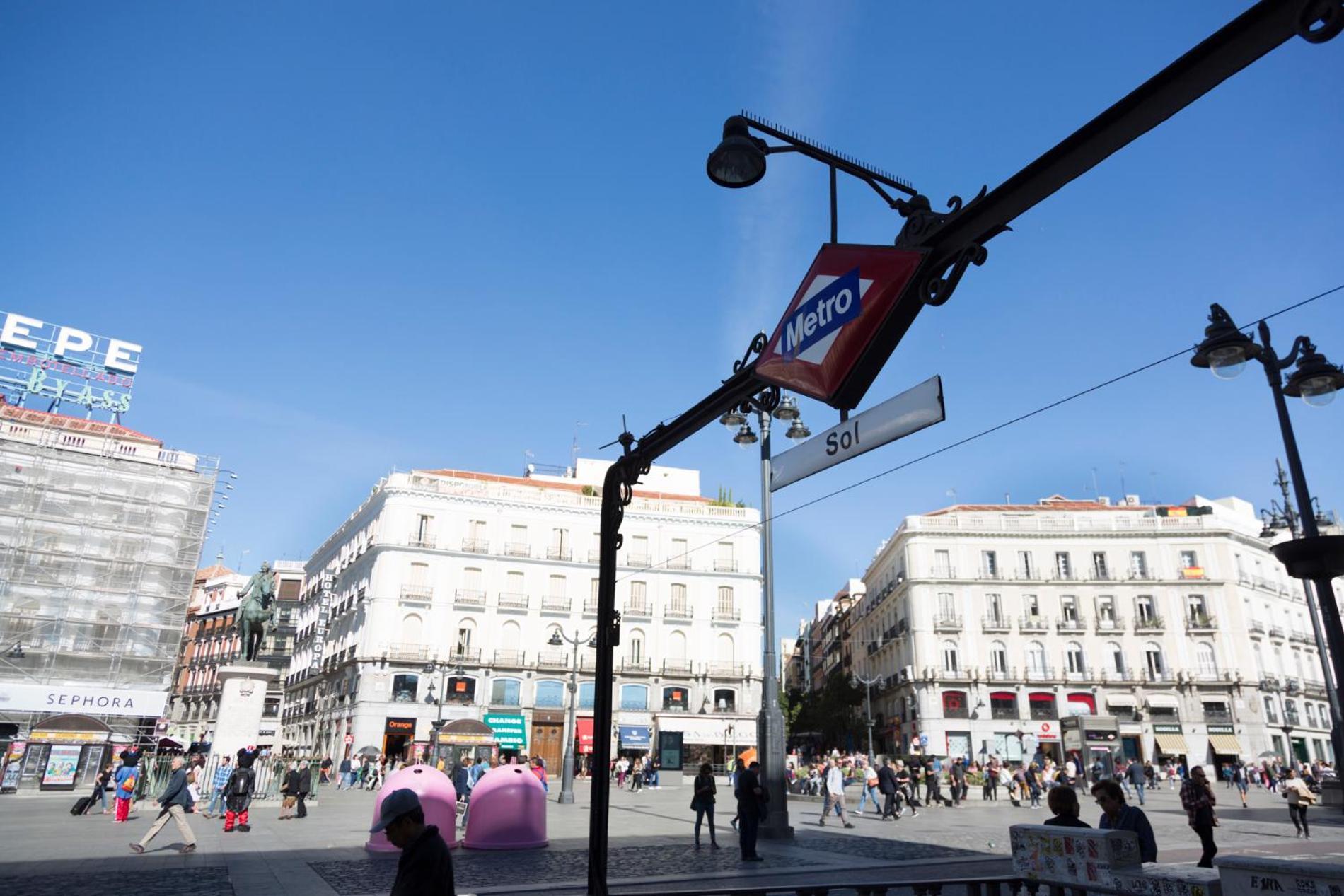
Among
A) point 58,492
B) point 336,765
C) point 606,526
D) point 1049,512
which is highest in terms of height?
point 1049,512

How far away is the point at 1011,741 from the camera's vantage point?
150ft

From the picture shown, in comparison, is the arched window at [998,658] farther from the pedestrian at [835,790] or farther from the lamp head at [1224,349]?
the lamp head at [1224,349]

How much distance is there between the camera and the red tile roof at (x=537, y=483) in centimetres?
5075

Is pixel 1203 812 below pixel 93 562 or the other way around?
below

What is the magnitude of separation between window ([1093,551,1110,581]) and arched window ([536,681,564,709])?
29.9 m

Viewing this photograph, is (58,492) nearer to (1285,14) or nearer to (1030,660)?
(1285,14)

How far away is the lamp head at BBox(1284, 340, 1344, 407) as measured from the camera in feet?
25.8

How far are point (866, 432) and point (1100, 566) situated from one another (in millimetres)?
49587

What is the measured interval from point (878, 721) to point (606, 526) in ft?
180

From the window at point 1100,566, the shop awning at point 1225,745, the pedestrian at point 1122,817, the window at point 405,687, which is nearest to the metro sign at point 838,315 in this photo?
the pedestrian at point 1122,817

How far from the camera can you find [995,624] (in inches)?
1890

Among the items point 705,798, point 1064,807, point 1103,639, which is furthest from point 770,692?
point 1103,639

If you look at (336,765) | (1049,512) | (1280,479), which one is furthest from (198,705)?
(1280,479)

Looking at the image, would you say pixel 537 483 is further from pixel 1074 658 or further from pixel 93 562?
pixel 1074 658
